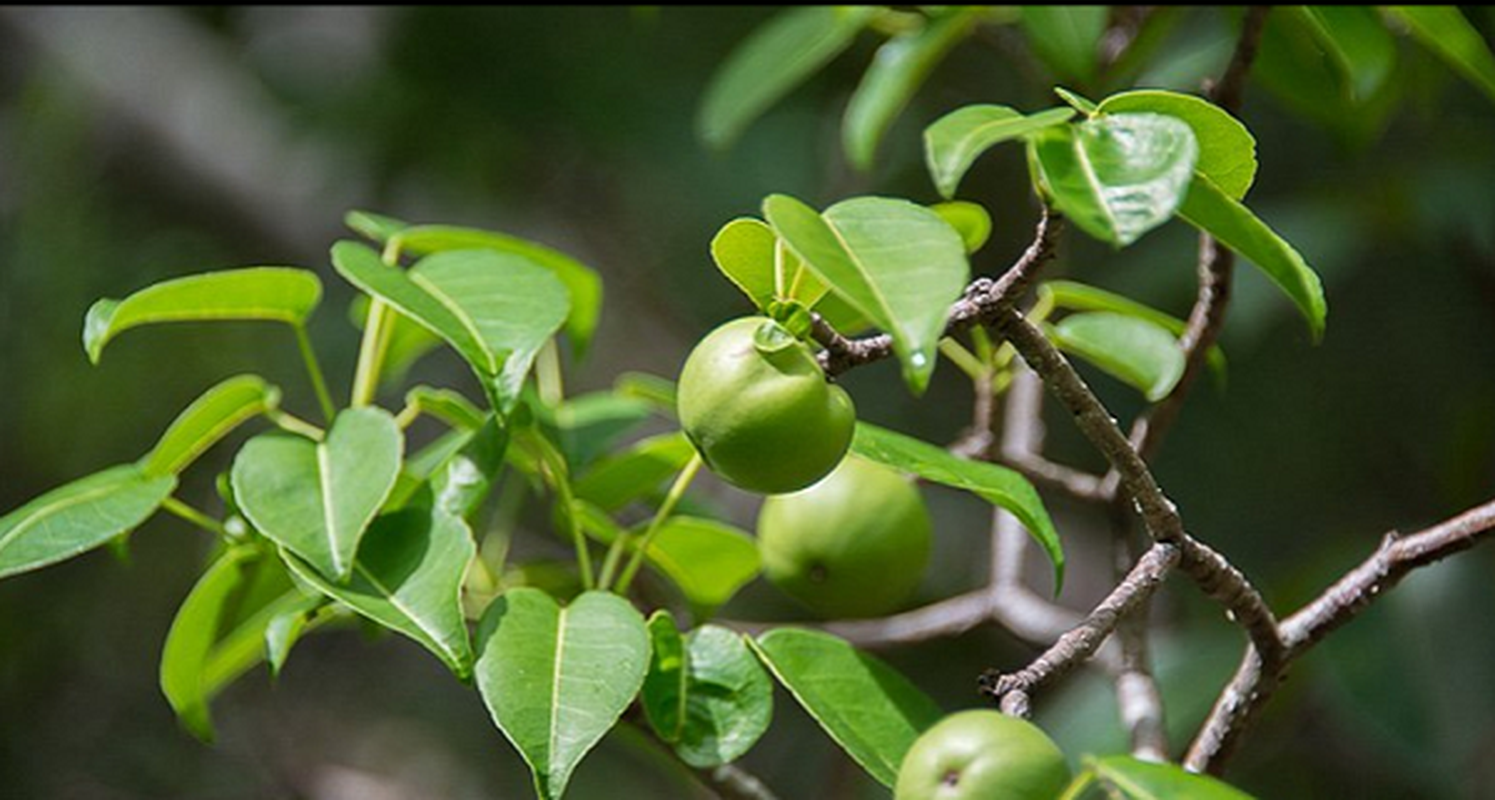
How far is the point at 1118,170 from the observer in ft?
2.39

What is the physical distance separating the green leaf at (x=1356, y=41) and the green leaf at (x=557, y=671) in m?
0.76

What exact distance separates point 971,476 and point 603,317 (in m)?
2.15

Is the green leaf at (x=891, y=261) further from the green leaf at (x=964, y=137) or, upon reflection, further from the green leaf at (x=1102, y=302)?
the green leaf at (x=1102, y=302)

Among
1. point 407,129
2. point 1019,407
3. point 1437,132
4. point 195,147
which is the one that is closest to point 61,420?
point 195,147

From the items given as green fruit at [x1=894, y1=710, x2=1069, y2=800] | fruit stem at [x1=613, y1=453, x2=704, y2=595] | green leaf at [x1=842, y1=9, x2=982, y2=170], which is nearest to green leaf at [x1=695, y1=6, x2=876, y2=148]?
green leaf at [x1=842, y1=9, x2=982, y2=170]

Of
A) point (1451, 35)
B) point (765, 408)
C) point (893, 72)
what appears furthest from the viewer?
point (893, 72)

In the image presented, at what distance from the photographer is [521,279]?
1059 millimetres

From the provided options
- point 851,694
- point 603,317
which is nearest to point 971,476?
point 851,694

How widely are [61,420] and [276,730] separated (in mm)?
556

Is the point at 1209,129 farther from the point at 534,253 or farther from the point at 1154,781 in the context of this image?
the point at 534,253

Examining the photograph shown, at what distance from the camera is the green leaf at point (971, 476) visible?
0.92m

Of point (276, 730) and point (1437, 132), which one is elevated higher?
point (1437, 132)

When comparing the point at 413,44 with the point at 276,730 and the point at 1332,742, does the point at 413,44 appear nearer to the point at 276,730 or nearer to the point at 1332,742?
the point at 276,730

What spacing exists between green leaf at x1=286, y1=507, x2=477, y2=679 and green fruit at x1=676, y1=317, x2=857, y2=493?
0.18m
